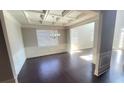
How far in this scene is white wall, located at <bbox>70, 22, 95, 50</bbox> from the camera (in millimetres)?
7130

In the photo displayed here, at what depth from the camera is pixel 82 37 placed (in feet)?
25.2

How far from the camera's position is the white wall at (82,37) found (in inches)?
281

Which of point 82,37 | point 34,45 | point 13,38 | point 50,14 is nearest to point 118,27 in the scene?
point 82,37

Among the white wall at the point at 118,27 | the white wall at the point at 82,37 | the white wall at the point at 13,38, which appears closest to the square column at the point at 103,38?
the white wall at the point at 13,38

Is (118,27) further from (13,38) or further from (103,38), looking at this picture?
(13,38)

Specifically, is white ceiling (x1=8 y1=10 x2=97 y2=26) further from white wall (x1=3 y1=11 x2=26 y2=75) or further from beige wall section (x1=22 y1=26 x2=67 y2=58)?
beige wall section (x1=22 y1=26 x2=67 y2=58)

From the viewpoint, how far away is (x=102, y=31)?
231 centimetres

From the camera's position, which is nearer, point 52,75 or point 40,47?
point 52,75

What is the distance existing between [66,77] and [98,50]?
1470 mm

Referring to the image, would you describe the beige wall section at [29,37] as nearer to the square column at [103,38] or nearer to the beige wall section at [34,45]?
the beige wall section at [34,45]
